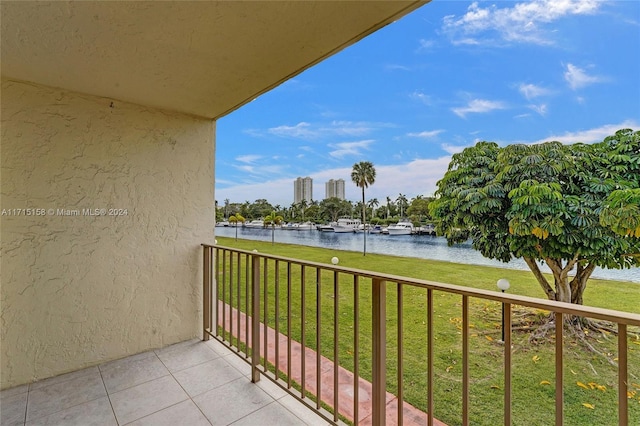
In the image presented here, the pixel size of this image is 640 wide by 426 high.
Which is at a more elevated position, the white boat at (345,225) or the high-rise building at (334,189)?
the high-rise building at (334,189)

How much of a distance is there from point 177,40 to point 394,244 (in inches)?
809

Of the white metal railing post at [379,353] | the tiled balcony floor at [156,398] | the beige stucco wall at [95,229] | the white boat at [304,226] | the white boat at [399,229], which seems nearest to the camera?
the white metal railing post at [379,353]

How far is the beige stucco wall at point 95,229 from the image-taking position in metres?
2.01

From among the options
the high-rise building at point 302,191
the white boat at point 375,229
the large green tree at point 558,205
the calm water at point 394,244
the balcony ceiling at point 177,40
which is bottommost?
the calm water at point 394,244

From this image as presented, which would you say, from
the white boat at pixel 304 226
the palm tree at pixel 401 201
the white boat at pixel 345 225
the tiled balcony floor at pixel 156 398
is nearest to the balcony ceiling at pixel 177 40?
the tiled balcony floor at pixel 156 398

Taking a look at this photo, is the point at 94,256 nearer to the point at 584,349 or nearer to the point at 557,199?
the point at 557,199

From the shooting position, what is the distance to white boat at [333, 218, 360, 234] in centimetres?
2398

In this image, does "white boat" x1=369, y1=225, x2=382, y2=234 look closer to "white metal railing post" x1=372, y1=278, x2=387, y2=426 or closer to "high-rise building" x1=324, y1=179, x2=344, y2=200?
"high-rise building" x1=324, y1=179, x2=344, y2=200

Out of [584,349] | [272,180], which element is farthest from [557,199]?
[272,180]

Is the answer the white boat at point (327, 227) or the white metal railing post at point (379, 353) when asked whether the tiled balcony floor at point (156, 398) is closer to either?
the white metal railing post at point (379, 353)

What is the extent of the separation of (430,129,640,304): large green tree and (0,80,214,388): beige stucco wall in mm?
4808

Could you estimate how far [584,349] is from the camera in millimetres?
4812

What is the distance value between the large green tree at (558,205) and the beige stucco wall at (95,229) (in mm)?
4808

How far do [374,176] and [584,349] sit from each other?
1511 cm
